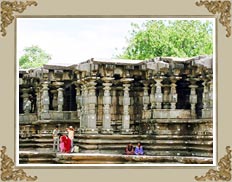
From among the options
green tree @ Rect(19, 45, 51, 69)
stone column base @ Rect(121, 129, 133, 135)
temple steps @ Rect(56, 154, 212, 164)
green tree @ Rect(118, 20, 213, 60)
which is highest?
green tree @ Rect(118, 20, 213, 60)

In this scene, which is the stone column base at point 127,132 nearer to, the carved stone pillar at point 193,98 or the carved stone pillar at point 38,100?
the carved stone pillar at point 193,98

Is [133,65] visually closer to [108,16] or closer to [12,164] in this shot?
[108,16]

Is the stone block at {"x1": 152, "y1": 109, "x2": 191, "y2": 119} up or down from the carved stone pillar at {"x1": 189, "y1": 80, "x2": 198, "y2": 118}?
down

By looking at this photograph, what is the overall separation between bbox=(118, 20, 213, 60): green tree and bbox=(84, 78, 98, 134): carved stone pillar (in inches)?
21.7

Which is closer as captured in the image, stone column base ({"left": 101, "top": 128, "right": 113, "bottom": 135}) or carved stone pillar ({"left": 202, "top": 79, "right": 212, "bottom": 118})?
carved stone pillar ({"left": 202, "top": 79, "right": 212, "bottom": 118})

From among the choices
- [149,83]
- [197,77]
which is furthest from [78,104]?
[197,77]

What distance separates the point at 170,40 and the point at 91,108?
1.36 m

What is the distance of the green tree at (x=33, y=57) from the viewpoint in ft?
28.1

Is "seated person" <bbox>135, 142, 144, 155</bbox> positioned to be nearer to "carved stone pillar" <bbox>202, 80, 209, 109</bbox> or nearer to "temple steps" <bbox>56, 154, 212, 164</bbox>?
"temple steps" <bbox>56, 154, 212, 164</bbox>

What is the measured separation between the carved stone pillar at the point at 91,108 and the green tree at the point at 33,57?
68 centimetres

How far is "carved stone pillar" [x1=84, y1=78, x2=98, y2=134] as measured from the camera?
8883 millimetres

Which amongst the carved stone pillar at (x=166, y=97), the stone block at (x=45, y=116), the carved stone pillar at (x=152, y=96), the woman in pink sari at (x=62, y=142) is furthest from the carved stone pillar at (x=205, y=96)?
the stone block at (x=45, y=116)

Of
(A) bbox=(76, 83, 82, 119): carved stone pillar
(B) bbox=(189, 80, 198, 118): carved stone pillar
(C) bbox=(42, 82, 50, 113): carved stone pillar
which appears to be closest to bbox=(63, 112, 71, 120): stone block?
(A) bbox=(76, 83, 82, 119): carved stone pillar

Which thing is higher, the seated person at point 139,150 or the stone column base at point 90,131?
the stone column base at point 90,131
